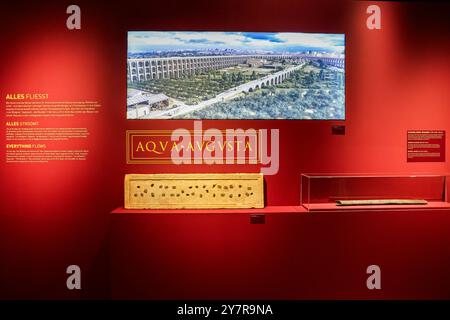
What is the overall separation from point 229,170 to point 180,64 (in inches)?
42.1

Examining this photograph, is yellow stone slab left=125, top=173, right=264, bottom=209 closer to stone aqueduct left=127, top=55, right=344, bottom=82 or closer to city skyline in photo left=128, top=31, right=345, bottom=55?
stone aqueduct left=127, top=55, right=344, bottom=82

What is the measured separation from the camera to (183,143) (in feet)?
12.5

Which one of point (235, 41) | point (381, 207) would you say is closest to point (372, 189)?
point (381, 207)

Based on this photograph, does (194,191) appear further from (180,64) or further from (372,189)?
(372,189)

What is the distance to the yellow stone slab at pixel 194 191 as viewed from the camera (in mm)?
3596

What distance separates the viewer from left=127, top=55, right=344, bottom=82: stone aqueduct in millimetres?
3771

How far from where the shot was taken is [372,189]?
12.8ft

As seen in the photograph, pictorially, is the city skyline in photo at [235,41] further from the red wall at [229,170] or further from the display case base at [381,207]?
the display case base at [381,207]

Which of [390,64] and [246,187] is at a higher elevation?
[390,64]

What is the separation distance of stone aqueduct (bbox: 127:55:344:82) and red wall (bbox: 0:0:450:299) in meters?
0.13
